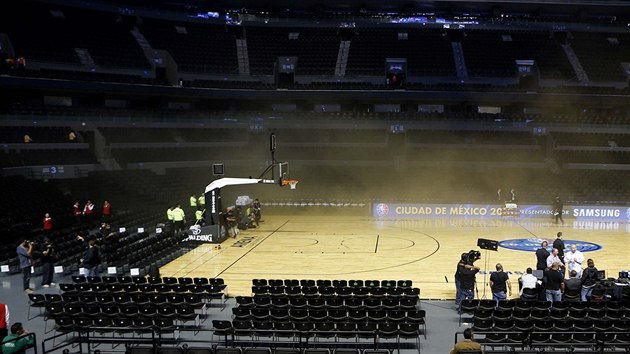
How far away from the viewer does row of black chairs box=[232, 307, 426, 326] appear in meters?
12.0

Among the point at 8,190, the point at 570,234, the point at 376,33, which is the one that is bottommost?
the point at 570,234

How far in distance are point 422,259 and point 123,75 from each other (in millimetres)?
26509

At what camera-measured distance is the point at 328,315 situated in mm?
12305

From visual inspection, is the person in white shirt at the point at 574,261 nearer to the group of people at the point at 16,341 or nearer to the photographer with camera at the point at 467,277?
the photographer with camera at the point at 467,277

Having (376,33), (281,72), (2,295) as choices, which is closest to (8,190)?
(2,295)

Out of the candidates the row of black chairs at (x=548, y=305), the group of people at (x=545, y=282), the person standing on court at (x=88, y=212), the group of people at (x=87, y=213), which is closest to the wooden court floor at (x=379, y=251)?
the group of people at (x=545, y=282)

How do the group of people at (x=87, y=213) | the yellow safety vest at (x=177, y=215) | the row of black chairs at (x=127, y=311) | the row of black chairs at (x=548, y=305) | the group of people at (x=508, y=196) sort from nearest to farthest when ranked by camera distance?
the row of black chairs at (x=127, y=311) < the row of black chairs at (x=548, y=305) < the group of people at (x=87, y=213) < the yellow safety vest at (x=177, y=215) < the group of people at (x=508, y=196)

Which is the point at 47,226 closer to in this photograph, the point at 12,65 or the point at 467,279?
the point at 12,65

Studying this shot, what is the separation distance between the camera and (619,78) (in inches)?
1649

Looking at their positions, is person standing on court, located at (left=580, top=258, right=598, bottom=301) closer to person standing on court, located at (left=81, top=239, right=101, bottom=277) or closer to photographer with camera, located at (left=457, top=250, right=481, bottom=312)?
photographer with camera, located at (left=457, top=250, right=481, bottom=312)

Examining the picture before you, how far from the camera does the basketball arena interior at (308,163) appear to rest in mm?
13398

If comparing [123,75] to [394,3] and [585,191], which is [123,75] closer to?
[394,3]

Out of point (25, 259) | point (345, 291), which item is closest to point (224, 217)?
point (25, 259)

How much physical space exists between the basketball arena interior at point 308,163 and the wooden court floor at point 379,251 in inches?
7.4
